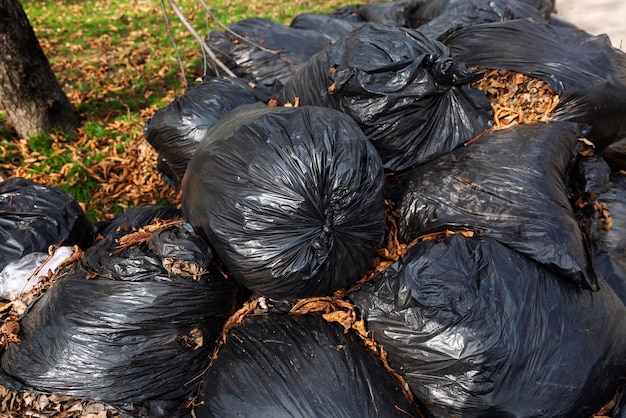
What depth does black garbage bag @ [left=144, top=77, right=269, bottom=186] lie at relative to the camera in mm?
2557

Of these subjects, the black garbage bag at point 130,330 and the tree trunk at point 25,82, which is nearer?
the black garbage bag at point 130,330

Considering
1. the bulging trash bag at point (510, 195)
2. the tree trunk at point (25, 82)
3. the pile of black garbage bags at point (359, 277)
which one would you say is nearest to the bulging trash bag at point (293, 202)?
the pile of black garbage bags at point (359, 277)

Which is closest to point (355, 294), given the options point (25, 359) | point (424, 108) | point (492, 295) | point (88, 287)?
point (492, 295)

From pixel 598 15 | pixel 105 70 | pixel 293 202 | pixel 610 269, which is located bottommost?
pixel 610 269

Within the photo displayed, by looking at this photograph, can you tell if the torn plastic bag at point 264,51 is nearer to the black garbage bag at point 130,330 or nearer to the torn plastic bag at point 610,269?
the black garbage bag at point 130,330

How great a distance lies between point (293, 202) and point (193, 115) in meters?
1.31

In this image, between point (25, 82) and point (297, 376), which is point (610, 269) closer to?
point (297, 376)

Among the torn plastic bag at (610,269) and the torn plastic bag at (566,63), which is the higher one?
the torn plastic bag at (566,63)

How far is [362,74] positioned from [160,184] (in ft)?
6.62

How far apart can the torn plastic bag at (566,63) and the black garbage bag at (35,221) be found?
6.97 ft

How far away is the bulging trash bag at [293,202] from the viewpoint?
60.7 inches

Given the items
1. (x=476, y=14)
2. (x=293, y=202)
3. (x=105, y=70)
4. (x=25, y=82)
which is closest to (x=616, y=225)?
(x=476, y=14)

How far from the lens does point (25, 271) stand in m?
2.00

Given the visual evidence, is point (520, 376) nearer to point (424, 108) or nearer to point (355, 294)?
point (355, 294)
